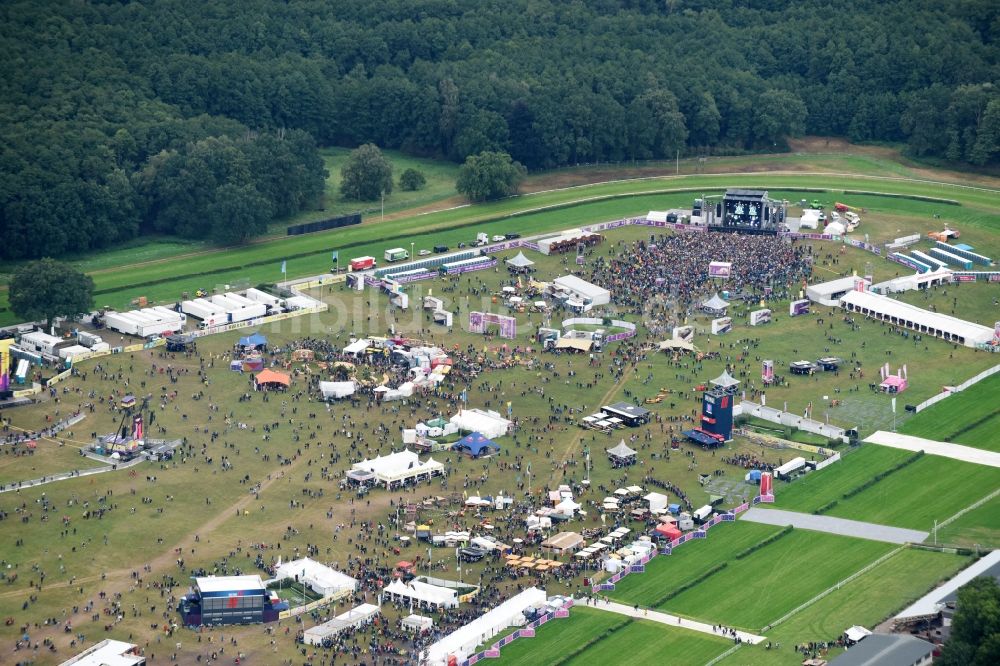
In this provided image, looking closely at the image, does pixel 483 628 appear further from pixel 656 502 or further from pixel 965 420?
pixel 965 420

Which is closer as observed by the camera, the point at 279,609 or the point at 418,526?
the point at 279,609

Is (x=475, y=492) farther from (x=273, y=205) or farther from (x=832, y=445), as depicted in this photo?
(x=273, y=205)

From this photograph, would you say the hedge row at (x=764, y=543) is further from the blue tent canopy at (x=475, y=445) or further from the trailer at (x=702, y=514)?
the blue tent canopy at (x=475, y=445)

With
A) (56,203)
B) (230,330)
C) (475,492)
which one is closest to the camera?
(475,492)

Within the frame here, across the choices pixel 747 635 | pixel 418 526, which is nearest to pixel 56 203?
pixel 418 526

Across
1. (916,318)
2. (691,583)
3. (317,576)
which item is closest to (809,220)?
(916,318)

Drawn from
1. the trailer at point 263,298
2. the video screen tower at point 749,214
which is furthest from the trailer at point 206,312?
the video screen tower at point 749,214

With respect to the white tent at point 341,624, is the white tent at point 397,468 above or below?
above
